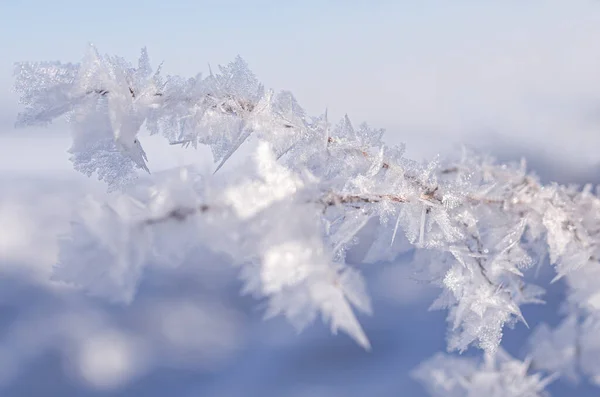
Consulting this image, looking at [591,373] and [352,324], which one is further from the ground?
[352,324]

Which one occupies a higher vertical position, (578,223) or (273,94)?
(273,94)

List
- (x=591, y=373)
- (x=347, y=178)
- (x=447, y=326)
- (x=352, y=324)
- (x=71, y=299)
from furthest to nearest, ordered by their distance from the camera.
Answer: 1. (x=71, y=299)
2. (x=591, y=373)
3. (x=447, y=326)
4. (x=347, y=178)
5. (x=352, y=324)

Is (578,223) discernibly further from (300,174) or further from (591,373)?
(591,373)

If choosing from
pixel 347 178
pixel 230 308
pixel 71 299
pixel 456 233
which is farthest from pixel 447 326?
pixel 71 299

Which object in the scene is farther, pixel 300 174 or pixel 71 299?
pixel 71 299

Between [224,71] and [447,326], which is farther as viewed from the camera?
[447,326]

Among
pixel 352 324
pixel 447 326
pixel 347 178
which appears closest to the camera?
pixel 352 324

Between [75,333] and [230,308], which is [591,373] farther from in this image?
[75,333]

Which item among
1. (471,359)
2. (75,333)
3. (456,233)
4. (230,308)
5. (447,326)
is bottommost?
(75,333)

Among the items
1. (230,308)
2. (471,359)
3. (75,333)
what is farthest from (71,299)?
(471,359)

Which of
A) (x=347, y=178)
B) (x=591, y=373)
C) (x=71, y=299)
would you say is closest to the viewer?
(x=347, y=178)
